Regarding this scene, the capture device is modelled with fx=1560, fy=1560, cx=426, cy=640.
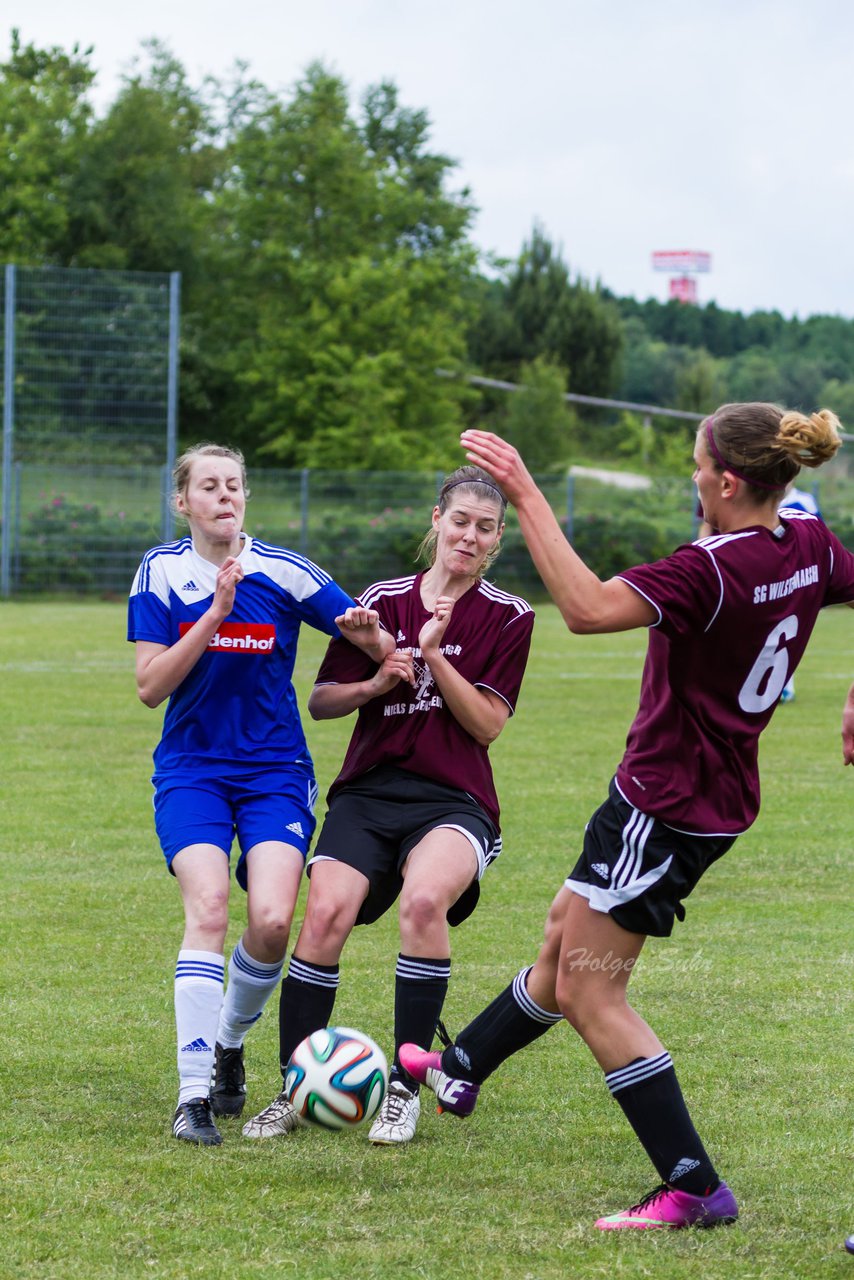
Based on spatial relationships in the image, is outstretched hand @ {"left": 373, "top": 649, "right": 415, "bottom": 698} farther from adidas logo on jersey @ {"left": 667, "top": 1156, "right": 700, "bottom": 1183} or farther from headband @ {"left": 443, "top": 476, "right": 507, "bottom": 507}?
adidas logo on jersey @ {"left": 667, "top": 1156, "right": 700, "bottom": 1183}

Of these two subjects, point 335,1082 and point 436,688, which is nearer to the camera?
point 335,1082

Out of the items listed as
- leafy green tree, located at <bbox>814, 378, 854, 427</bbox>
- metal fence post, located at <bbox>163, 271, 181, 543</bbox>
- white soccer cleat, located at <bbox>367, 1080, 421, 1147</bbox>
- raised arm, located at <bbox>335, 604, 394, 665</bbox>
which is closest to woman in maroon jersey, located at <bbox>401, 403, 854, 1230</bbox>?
white soccer cleat, located at <bbox>367, 1080, 421, 1147</bbox>

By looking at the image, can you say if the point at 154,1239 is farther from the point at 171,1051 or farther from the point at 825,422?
the point at 825,422

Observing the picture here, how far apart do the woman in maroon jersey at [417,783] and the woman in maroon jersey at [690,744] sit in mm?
708

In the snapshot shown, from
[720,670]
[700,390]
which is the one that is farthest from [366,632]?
[700,390]

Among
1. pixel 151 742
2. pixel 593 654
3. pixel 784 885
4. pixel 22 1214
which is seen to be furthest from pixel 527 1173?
pixel 593 654

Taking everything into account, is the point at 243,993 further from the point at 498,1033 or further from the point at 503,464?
the point at 503,464

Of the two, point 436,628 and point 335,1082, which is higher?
point 436,628

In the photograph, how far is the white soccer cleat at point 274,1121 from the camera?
13.2 ft

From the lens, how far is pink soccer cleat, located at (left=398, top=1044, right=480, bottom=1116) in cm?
407

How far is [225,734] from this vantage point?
4.41m

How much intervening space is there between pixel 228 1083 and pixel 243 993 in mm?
251

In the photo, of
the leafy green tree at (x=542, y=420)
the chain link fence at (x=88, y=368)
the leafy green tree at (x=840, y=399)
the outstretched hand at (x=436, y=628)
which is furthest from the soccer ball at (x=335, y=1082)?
the leafy green tree at (x=840, y=399)

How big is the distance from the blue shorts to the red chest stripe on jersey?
352 mm
